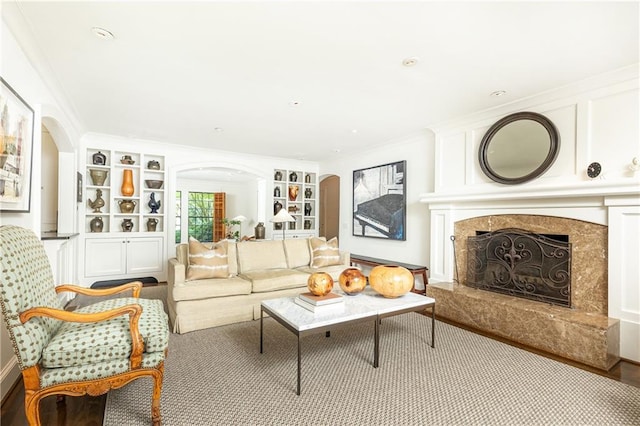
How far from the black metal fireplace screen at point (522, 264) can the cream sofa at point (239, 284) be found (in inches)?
70.4

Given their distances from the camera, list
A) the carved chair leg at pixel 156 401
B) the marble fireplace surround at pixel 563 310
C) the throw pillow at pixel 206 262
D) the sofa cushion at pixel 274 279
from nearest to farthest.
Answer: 1. the carved chair leg at pixel 156 401
2. the marble fireplace surround at pixel 563 310
3. the throw pillow at pixel 206 262
4. the sofa cushion at pixel 274 279

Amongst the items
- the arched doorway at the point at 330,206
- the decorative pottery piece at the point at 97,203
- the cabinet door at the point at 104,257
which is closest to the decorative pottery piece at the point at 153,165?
the decorative pottery piece at the point at 97,203

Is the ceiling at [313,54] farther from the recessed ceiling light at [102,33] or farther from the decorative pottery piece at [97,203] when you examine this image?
the decorative pottery piece at [97,203]

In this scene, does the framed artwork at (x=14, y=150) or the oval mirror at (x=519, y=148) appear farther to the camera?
the oval mirror at (x=519, y=148)

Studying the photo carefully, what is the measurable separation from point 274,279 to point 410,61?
2646mm

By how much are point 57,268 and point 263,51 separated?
3368mm

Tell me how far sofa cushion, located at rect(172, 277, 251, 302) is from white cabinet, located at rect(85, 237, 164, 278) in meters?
2.66

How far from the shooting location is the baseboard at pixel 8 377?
6.59 feet

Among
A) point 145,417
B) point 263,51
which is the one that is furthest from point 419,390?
point 263,51

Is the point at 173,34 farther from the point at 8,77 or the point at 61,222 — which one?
the point at 61,222

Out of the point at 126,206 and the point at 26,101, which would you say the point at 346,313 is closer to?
the point at 26,101

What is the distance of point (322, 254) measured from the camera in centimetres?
448

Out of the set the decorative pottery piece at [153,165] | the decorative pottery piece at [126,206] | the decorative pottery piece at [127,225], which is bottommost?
the decorative pottery piece at [127,225]

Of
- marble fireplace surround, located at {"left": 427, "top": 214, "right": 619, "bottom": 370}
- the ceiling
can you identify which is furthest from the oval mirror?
marble fireplace surround, located at {"left": 427, "top": 214, "right": 619, "bottom": 370}
